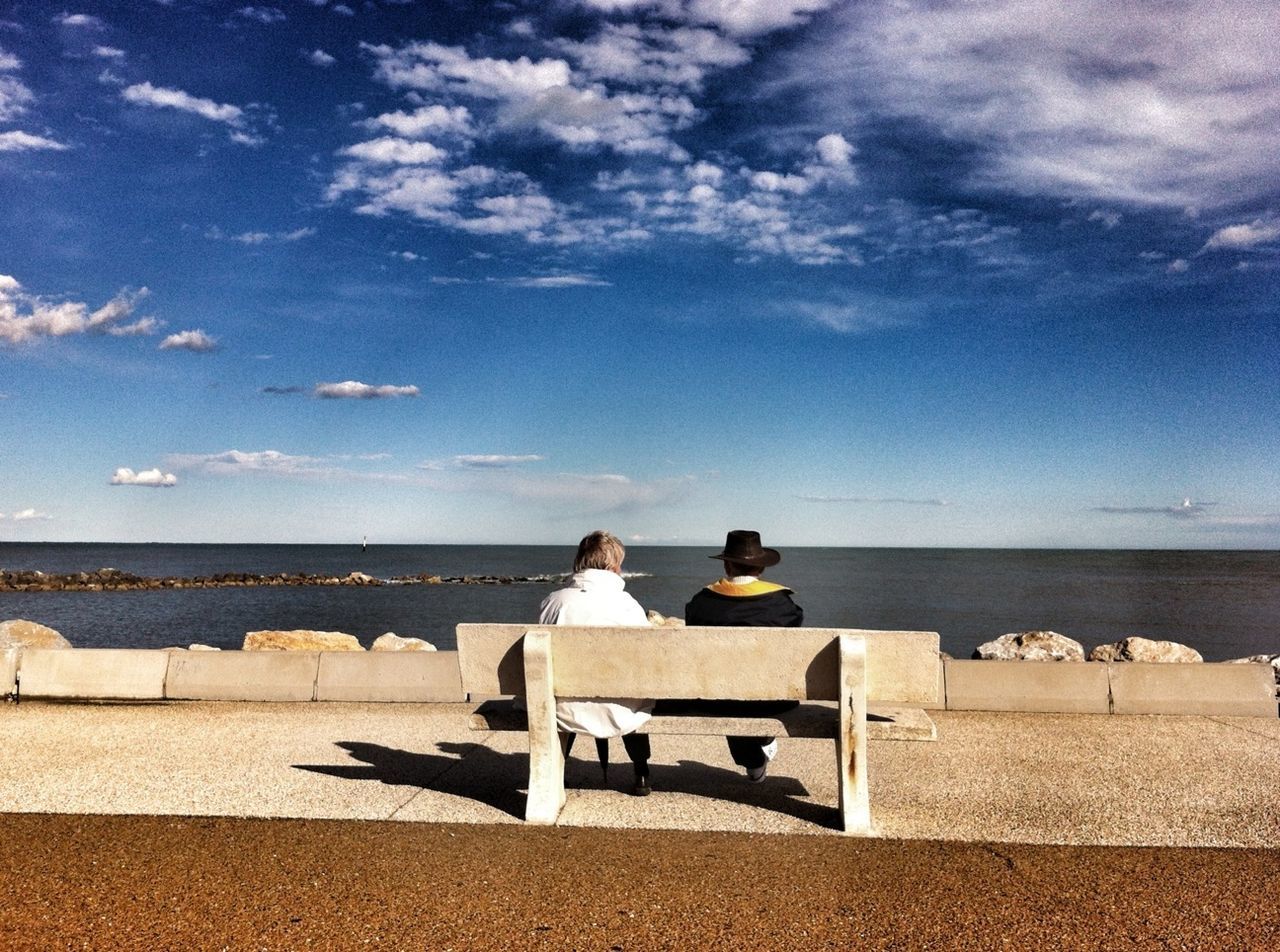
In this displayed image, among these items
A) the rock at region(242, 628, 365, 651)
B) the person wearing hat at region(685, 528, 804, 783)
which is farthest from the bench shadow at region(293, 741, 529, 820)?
the rock at region(242, 628, 365, 651)

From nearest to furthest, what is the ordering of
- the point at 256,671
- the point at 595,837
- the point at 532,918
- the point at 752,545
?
the point at 532,918
the point at 595,837
the point at 752,545
the point at 256,671

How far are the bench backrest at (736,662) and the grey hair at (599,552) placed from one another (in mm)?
529

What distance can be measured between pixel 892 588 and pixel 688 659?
53.3 m

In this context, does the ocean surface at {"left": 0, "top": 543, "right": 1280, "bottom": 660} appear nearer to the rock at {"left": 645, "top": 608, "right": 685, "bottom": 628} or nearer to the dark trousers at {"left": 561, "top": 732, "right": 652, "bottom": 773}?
the rock at {"left": 645, "top": 608, "right": 685, "bottom": 628}

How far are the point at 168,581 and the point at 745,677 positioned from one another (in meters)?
64.8

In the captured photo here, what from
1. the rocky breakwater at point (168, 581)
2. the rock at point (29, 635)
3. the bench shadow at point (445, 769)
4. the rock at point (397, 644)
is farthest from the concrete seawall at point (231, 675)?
the rocky breakwater at point (168, 581)

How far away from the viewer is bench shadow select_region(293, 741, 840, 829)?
17.8 feet

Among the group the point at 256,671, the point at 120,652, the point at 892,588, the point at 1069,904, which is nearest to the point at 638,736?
the point at 1069,904

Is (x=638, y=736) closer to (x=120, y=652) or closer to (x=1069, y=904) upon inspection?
(x=1069, y=904)

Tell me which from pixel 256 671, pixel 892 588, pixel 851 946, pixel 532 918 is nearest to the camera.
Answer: pixel 851 946

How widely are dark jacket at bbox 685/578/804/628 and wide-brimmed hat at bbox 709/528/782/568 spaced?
0.43ft

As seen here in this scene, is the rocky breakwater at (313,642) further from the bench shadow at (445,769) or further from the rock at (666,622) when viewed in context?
the bench shadow at (445,769)

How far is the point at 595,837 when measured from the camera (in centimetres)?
471

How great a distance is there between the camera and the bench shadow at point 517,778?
5434mm
